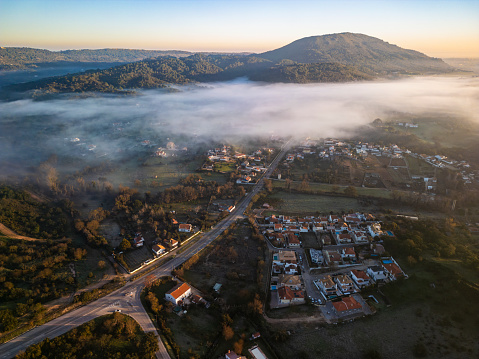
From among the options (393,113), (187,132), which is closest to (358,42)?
(393,113)

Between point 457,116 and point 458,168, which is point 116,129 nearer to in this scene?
point 458,168

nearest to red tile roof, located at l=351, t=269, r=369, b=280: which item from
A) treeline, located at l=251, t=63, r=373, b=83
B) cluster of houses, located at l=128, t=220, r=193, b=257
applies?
cluster of houses, located at l=128, t=220, r=193, b=257

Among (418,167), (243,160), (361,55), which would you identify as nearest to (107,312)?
(243,160)

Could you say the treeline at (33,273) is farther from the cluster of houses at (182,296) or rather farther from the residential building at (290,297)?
the residential building at (290,297)

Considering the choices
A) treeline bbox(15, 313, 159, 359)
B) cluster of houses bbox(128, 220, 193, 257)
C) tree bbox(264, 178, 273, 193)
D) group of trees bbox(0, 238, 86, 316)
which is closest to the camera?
treeline bbox(15, 313, 159, 359)

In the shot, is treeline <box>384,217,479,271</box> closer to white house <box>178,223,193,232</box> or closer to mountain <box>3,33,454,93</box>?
white house <box>178,223,193,232</box>

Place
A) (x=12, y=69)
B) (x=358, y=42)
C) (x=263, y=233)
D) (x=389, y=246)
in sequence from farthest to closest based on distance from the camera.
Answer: (x=358, y=42) < (x=12, y=69) < (x=263, y=233) < (x=389, y=246)
